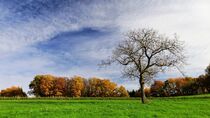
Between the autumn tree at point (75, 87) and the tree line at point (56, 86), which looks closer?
the tree line at point (56, 86)

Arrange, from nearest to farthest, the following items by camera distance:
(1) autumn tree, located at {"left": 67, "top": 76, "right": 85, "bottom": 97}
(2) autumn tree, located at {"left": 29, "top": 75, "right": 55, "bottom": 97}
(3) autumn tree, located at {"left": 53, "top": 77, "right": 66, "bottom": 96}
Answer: (2) autumn tree, located at {"left": 29, "top": 75, "right": 55, "bottom": 97} < (3) autumn tree, located at {"left": 53, "top": 77, "right": 66, "bottom": 96} < (1) autumn tree, located at {"left": 67, "top": 76, "right": 85, "bottom": 97}

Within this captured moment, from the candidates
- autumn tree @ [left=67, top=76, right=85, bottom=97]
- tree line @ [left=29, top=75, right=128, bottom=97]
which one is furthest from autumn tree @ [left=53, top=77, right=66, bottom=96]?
autumn tree @ [left=67, top=76, right=85, bottom=97]

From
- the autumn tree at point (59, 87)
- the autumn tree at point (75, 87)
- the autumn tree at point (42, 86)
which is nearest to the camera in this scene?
the autumn tree at point (42, 86)

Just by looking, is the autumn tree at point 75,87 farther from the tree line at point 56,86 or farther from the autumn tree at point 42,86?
the autumn tree at point 42,86

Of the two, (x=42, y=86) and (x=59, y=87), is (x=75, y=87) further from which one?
(x=42, y=86)

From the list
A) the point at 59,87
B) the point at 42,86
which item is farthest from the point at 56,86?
the point at 42,86

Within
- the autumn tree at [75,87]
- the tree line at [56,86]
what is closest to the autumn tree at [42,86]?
the tree line at [56,86]

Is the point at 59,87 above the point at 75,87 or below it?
above

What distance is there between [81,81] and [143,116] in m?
169

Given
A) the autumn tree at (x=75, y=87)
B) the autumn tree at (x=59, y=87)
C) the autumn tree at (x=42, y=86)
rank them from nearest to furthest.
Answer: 1. the autumn tree at (x=42, y=86)
2. the autumn tree at (x=59, y=87)
3. the autumn tree at (x=75, y=87)

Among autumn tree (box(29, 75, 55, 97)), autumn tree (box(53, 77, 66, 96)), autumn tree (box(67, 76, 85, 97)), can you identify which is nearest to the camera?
autumn tree (box(29, 75, 55, 97))

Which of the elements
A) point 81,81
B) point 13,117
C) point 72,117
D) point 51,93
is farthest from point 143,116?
point 81,81

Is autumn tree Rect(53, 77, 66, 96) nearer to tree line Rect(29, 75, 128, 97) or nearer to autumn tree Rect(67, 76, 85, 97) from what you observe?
tree line Rect(29, 75, 128, 97)

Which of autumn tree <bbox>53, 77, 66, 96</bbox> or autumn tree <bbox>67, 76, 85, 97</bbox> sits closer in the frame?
autumn tree <bbox>53, 77, 66, 96</bbox>
